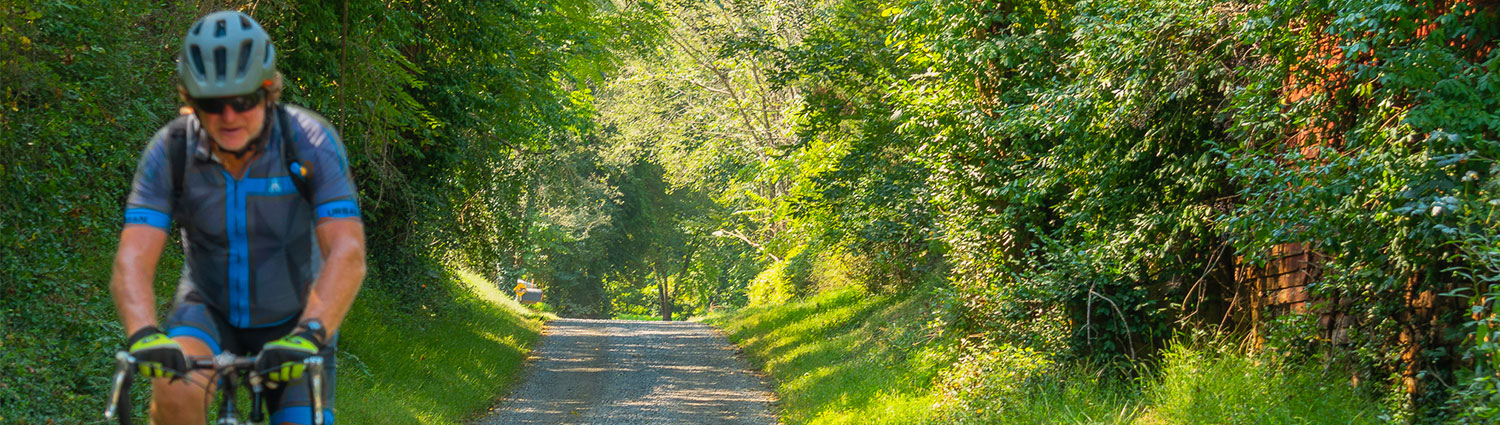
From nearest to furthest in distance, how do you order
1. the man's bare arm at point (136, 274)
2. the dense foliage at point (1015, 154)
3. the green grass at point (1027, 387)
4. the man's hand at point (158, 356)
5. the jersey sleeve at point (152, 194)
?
the man's hand at point (158, 356) → the man's bare arm at point (136, 274) → the jersey sleeve at point (152, 194) → the dense foliage at point (1015, 154) → the green grass at point (1027, 387)

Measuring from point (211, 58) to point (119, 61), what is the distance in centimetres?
502

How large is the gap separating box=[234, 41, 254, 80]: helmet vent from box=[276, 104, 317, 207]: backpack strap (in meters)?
0.24

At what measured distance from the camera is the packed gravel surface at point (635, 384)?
13.2 m

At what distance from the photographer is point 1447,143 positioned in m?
5.75

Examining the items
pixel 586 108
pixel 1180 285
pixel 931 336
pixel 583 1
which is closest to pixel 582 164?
pixel 586 108

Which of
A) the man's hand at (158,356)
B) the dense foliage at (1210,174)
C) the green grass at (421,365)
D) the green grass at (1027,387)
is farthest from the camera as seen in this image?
the green grass at (421,365)

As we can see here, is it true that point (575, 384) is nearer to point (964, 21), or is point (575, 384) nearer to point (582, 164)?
point (964, 21)

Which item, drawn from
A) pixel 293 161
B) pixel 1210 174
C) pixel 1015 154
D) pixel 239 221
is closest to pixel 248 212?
pixel 239 221

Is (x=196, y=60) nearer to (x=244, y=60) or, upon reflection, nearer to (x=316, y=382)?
(x=244, y=60)

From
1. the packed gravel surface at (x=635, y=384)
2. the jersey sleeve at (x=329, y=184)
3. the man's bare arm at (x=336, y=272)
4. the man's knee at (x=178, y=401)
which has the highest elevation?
the jersey sleeve at (x=329, y=184)

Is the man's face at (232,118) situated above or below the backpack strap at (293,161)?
above

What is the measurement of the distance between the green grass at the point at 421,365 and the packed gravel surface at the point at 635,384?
0.41 meters

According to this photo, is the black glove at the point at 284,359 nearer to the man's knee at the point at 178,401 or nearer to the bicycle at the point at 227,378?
the bicycle at the point at 227,378

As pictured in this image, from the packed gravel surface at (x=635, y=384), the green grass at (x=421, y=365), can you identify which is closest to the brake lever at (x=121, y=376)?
the green grass at (x=421, y=365)
